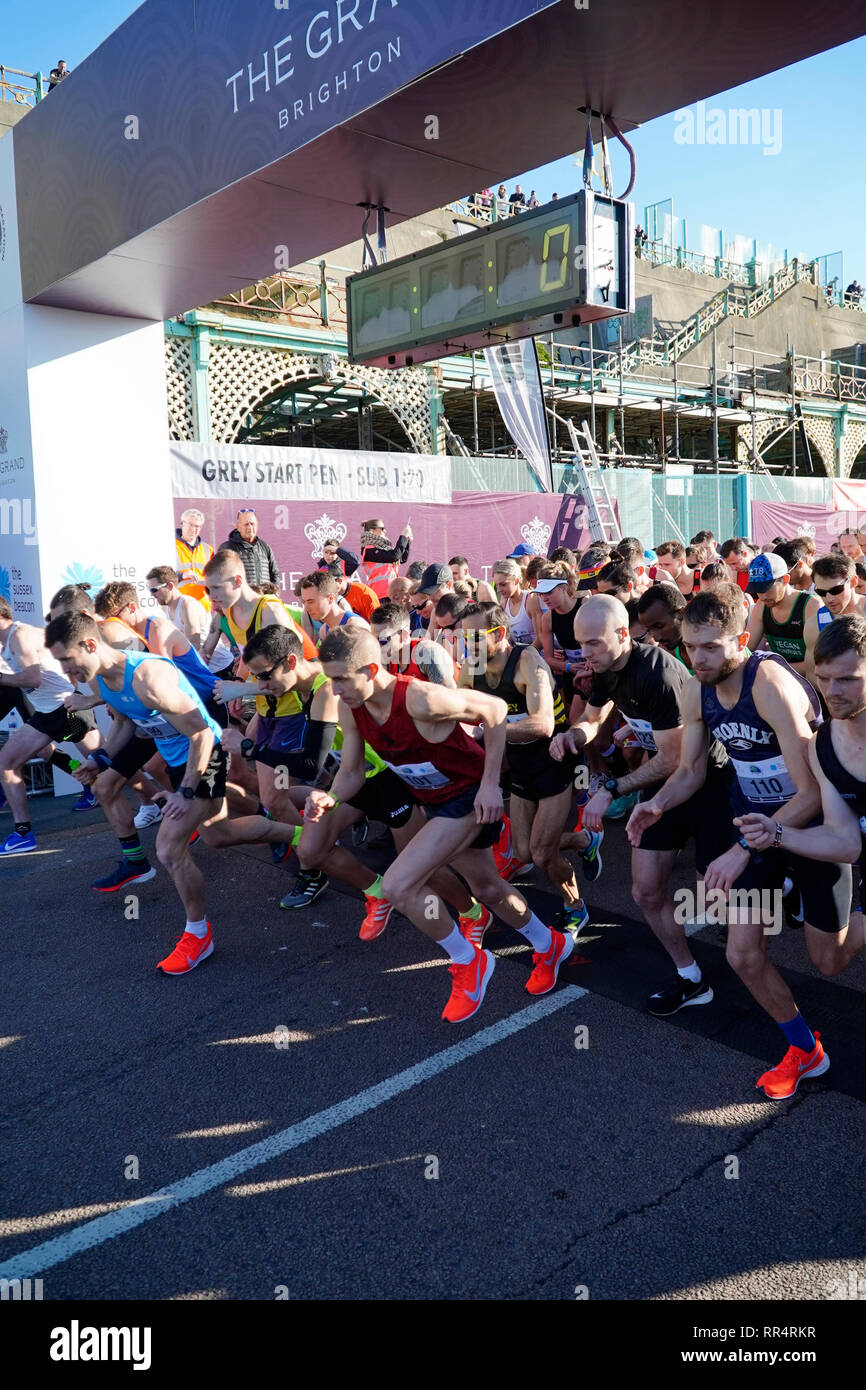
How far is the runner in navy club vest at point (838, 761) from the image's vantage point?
3.00 meters

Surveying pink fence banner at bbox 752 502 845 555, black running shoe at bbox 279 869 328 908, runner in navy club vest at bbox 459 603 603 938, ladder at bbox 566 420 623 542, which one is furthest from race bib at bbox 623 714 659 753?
pink fence banner at bbox 752 502 845 555

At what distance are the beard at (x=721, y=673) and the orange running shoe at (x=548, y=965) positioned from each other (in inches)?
61.6

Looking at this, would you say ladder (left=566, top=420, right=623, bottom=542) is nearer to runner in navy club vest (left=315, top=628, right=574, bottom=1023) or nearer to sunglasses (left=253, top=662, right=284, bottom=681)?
sunglasses (left=253, top=662, right=284, bottom=681)

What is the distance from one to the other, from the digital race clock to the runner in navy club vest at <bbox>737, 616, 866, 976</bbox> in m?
2.74

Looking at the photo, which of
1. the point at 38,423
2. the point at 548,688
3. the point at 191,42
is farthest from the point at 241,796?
the point at 191,42

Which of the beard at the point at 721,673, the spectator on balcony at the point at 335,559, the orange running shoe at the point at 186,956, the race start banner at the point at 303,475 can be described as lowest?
the orange running shoe at the point at 186,956

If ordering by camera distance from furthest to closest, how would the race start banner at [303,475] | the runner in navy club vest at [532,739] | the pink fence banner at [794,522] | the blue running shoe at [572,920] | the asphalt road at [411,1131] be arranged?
the pink fence banner at [794,522], the race start banner at [303,475], the blue running shoe at [572,920], the runner in navy club vest at [532,739], the asphalt road at [411,1131]

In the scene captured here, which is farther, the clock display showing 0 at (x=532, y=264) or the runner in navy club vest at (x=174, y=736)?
the clock display showing 0 at (x=532, y=264)

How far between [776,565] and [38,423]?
20.5 ft

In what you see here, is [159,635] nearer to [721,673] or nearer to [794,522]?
[721,673]

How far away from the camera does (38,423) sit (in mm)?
7906

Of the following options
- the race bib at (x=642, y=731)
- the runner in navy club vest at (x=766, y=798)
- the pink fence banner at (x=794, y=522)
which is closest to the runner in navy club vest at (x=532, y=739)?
the race bib at (x=642, y=731)

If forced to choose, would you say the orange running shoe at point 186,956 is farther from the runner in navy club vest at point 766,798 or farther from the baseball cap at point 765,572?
the baseball cap at point 765,572

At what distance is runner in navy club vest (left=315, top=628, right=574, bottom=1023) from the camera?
3961 millimetres
